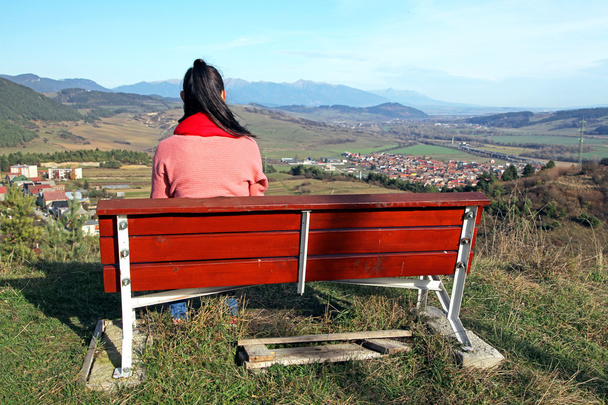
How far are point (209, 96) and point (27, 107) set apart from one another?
105 meters

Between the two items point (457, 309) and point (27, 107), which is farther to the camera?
point (27, 107)

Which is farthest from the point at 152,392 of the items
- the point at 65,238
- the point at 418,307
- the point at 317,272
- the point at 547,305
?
the point at 65,238

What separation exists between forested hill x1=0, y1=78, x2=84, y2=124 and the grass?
9126 centimetres

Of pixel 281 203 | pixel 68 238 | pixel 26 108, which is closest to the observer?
pixel 281 203

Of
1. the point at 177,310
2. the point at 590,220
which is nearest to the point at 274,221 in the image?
Result: the point at 177,310

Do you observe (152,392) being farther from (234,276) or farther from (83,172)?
(83,172)

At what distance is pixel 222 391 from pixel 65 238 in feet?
24.4

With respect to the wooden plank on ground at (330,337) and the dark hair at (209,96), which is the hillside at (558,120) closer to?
the wooden plank on ground at (330,337)

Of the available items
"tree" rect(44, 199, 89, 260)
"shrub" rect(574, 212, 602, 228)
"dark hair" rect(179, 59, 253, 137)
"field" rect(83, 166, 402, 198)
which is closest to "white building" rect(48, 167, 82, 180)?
"field" rect(83, 166, 402, 198)

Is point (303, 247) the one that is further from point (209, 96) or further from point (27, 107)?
point (27, 107)

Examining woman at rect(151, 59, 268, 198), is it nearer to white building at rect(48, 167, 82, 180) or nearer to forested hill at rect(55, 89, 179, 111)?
white building at rect(48, 167, 82, 180)

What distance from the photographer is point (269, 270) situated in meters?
2.30

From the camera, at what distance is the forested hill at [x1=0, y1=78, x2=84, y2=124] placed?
84.0 metres

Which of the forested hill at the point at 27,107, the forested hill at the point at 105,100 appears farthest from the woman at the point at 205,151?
the forested hill at the point at 105,100
